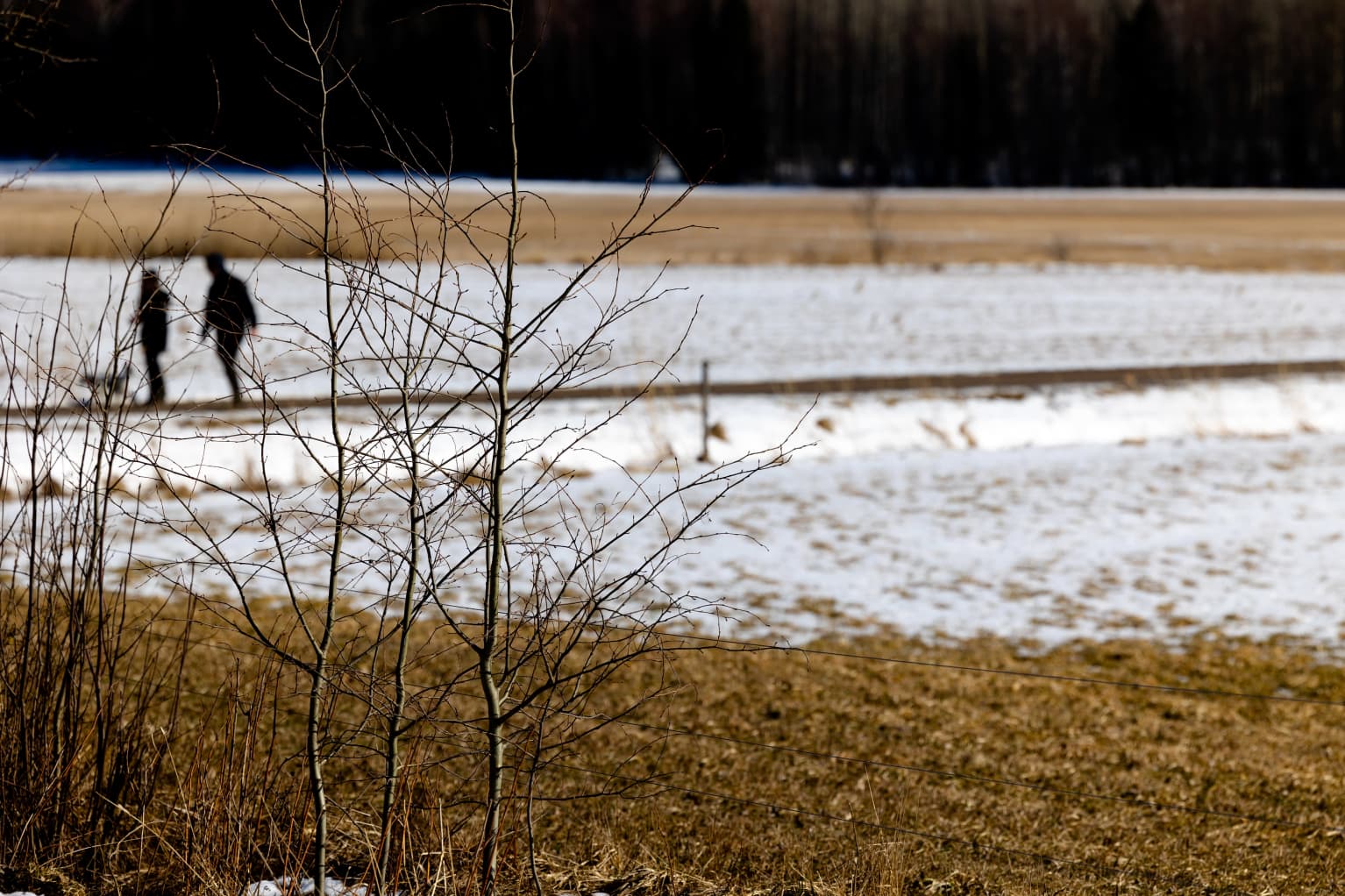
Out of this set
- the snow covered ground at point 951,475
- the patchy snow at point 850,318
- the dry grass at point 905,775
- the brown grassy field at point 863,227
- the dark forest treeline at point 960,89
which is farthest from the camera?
the dark forest treeline at point 960,89

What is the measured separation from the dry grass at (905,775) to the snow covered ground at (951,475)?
2.36ft

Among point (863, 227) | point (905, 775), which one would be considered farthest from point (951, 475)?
point (863, 227)

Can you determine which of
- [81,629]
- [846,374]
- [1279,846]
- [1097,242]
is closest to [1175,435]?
[846,374]

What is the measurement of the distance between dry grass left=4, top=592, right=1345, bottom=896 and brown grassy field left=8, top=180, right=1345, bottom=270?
27.6m

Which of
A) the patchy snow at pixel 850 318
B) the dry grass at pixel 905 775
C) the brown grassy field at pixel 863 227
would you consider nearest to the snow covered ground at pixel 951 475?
the patchy snow at pixel 850 318

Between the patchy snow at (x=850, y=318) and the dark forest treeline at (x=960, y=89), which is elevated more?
the dark forest treeline at (x=960, y=89)

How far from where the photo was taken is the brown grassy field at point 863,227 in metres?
44.7

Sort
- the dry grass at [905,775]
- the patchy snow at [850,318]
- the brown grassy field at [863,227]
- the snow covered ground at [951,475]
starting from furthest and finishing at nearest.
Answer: the brown grassy field at [863,227] → the patchy snow at [850,318] → the snow covered ground at [951,475] → the dry grass at [905,775]

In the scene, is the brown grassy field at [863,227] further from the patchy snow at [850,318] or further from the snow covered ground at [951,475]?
the snow covered ground at [951,475]

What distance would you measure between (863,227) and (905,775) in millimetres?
55044

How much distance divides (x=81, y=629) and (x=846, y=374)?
62.9 ft

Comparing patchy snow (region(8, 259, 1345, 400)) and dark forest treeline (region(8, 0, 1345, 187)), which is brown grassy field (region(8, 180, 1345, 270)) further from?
dark forest treeline (region(8, 0, 1345, 187))

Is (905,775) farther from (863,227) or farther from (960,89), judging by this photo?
(960,89)

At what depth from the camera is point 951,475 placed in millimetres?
15570
